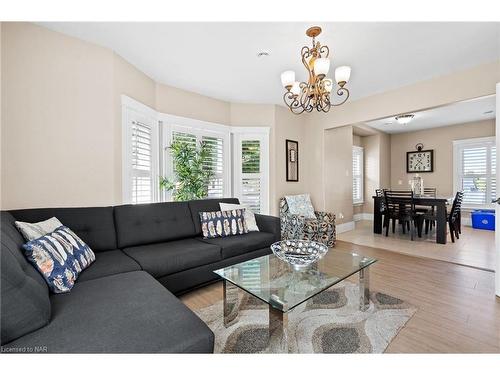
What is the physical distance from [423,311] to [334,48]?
2645 millimetres

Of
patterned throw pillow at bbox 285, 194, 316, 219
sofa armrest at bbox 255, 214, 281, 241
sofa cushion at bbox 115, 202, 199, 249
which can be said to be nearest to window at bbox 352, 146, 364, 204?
patterned throw pillow at bbox 285, 194, 316, 219

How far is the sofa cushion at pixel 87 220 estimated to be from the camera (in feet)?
6.43

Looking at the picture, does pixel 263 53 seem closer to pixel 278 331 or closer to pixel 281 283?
pixel 281 283

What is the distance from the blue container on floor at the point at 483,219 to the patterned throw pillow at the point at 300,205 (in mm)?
4001

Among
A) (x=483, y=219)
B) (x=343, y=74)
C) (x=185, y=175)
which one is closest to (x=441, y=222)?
(x=483, y=219)

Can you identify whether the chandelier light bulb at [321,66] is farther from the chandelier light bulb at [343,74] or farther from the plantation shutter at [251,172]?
the plantation shutter at [251,172]

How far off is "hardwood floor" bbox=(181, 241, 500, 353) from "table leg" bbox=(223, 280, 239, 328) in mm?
378

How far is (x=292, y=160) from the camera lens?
454cm

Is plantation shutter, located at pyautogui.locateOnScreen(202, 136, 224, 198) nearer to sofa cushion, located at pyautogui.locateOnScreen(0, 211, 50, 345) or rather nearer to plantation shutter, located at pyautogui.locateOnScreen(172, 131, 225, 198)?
plantation shutter, located at pyautogui.locateOnScreen(172, 131, 225, 198)

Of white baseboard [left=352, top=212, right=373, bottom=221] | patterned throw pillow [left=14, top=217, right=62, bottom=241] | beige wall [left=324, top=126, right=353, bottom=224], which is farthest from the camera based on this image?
white baseboard [left=352, top=212, right=373, bottom=221]

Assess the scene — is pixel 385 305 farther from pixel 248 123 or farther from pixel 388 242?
pixel 248 123

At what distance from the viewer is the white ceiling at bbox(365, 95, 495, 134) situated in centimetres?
437

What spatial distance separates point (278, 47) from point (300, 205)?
2704mm
